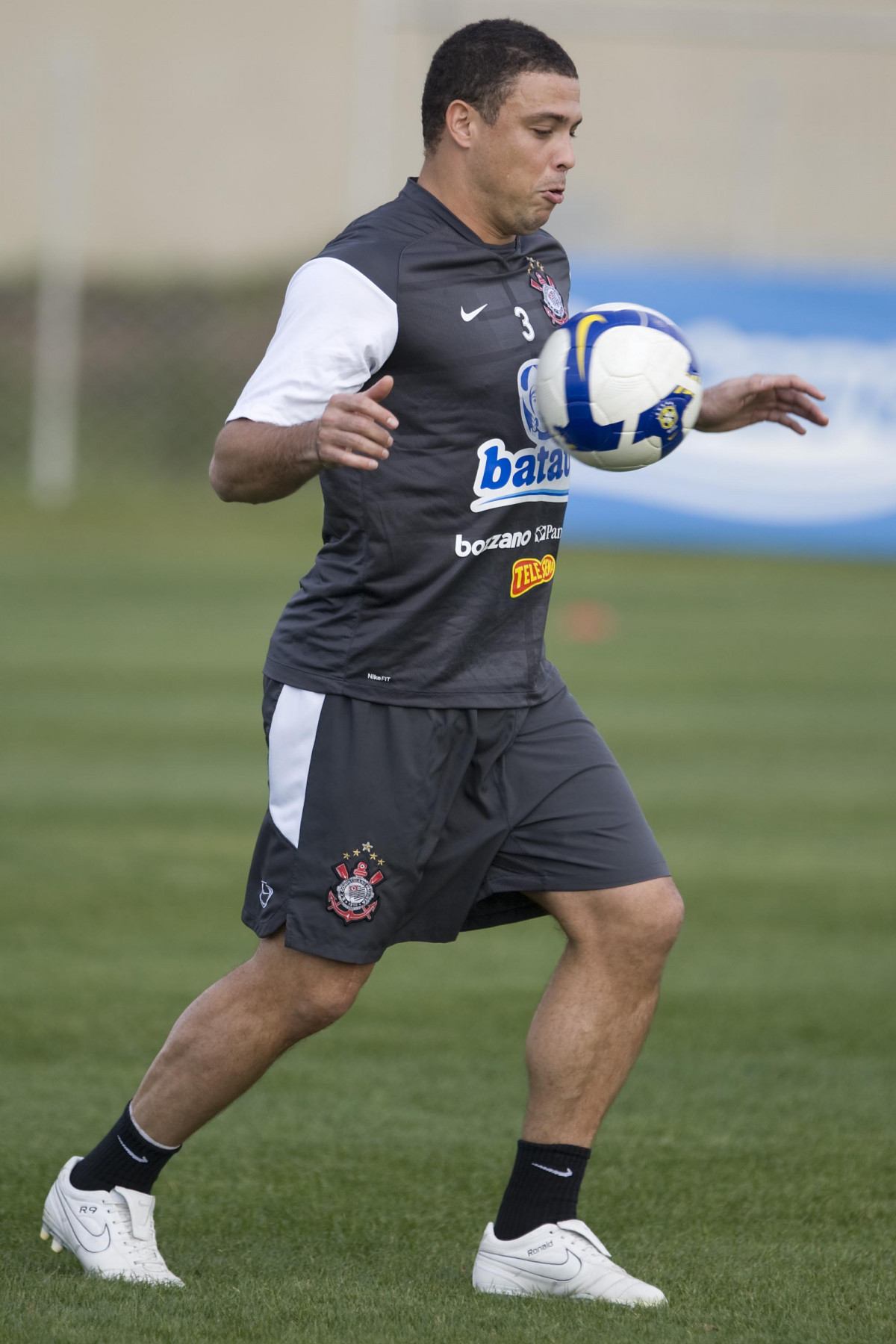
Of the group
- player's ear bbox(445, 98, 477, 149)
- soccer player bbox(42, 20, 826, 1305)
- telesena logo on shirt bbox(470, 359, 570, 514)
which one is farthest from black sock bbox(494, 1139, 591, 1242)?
player's ear bbox(445, 98, 477, 149)

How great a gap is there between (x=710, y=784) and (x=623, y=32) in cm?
1328

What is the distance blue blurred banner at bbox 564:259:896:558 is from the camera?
58.4 feet

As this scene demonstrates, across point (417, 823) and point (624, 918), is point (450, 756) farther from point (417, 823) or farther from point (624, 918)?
point (624, 918)

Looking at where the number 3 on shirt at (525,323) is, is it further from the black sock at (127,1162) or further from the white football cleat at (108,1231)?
the white football cleat at (108,1231)

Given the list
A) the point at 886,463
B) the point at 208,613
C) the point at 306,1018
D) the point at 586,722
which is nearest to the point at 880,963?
the point at 586,722

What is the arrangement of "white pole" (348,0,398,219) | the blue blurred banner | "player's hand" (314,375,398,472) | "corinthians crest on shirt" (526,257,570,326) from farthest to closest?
"white pole" (348,0,398,219)
the blue blurred banner
"corinthians crest on shirt" (526,257,570,326)
"player's hand" (314,375,398,472)

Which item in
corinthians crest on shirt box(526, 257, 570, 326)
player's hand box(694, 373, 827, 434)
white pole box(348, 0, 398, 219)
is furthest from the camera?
white pole box(348, 0, 398, 219)

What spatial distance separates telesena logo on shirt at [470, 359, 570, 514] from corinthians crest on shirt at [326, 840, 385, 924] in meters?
0.74

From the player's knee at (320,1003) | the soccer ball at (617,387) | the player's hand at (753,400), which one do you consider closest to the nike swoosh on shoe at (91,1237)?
the player's knee at (320,1003)

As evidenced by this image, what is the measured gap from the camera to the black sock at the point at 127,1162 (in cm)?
397

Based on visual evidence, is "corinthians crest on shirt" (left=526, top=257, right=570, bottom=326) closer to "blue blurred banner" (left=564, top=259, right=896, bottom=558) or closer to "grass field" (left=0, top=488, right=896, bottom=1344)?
"grass field" (left=0, top=488, right=896, bottom=1344)

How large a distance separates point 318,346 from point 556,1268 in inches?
74.5

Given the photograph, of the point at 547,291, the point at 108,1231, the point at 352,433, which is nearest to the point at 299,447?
the point at 352,433

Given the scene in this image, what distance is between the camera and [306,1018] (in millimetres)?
3855
